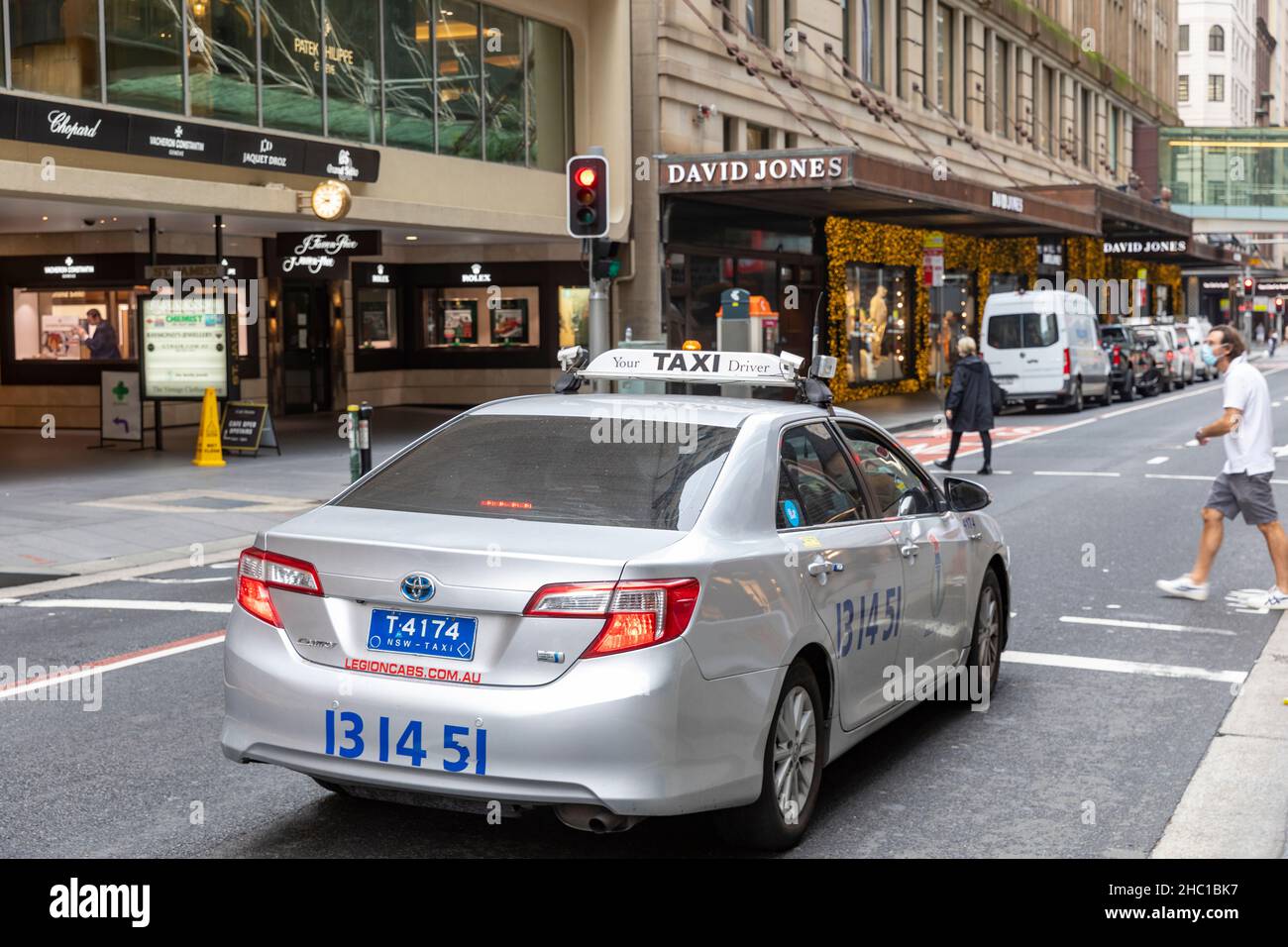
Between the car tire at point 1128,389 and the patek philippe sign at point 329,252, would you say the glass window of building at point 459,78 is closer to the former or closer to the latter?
the patek philippe sign at point 329,252

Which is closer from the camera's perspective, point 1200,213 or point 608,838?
point 608,838

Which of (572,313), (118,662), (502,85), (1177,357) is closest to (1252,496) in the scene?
(118,662)

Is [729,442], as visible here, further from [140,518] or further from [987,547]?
[140,518]

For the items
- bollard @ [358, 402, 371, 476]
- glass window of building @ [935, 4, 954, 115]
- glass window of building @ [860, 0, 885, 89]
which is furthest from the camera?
glass window of building @ [935, 4, 954, 115]

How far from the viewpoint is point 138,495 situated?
670 inches

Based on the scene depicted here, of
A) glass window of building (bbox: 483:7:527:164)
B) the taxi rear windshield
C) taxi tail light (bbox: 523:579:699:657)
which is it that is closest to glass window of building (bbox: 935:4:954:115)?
glass window of building (bbox: 483:7:527:164)

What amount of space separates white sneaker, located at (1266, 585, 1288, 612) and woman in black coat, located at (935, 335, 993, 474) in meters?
9.07

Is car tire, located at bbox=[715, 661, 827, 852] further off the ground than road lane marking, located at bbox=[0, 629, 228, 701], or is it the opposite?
car tire, located at bbox=[715, 661, 827, 852]

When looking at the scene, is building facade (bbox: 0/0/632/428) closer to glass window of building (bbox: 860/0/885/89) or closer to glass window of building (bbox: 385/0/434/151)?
glass window of building (bbox: 385/0/434/151)

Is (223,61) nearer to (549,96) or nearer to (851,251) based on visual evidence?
(549,96)

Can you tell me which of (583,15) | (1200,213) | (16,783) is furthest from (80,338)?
(1200,213)

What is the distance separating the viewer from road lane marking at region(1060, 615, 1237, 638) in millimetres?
9570

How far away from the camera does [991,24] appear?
4747 centimetres
